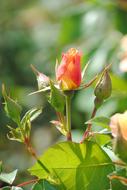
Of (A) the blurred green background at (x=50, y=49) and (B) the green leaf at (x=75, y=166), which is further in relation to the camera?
(A) the blurred green background at (x=50, y=49)

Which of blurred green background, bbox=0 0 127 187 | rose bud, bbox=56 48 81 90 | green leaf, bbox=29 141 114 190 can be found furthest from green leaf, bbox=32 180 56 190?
blurred green background, bbox=0 0 127 187

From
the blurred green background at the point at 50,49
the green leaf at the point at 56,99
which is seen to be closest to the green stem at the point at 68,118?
the green leaf at the point at 56,99

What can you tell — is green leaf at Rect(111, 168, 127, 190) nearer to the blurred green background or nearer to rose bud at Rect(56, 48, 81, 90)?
rose bud at Rect(56, 48, 81, 90)

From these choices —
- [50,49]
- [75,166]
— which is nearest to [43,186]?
[75,166]

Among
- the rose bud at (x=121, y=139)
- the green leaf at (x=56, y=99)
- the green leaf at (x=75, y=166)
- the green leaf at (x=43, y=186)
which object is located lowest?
the green leaf at (x=43, y=186)

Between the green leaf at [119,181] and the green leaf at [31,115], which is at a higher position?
the green leaf at [31,115]

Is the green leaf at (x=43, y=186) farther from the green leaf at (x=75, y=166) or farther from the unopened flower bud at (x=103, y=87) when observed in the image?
the unopened flower bud at (x=103, y=87)

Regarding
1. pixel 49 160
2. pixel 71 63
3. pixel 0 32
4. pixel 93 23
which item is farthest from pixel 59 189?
pixel 0 32

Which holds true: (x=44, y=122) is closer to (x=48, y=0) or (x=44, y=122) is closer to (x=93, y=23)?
(x=93, y=23)
